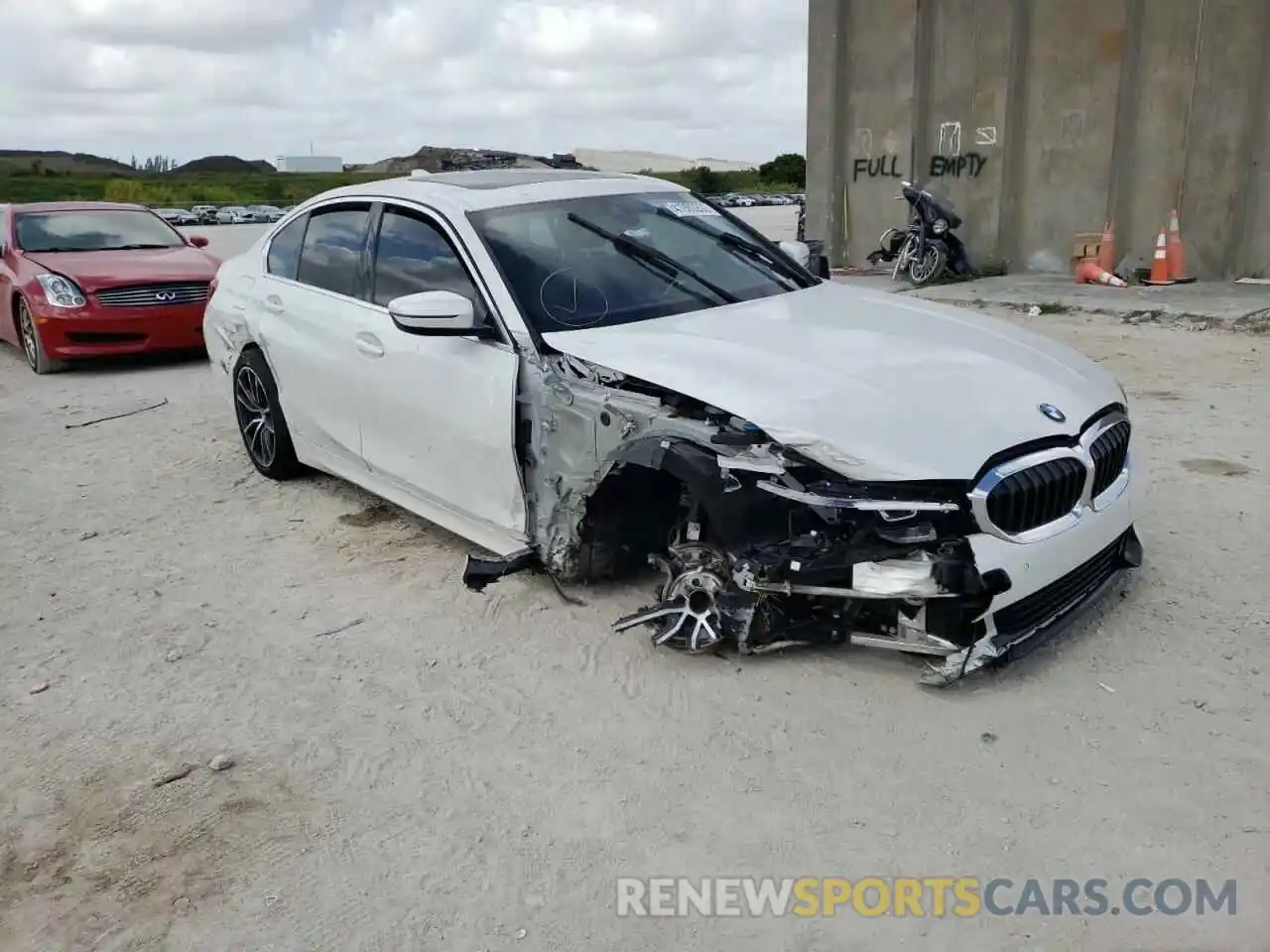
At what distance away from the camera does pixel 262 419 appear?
6102 mm

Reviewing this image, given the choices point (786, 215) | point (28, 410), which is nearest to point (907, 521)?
point (28, 410)

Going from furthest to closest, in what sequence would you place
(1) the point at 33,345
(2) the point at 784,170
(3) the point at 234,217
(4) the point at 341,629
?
(2) the point at 784,170
(3) the point at 234,217
(1) the point at 33,345
(4) the point at 341,629

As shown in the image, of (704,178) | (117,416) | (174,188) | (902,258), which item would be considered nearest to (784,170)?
(704,178)

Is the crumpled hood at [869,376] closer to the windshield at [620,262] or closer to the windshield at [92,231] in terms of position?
the windshield at [620,262]

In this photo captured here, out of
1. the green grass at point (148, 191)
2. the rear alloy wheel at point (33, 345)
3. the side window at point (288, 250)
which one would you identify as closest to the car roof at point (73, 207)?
the rear alloy wheel at point (33, 345)

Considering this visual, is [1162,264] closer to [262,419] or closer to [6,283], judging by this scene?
[262,419]

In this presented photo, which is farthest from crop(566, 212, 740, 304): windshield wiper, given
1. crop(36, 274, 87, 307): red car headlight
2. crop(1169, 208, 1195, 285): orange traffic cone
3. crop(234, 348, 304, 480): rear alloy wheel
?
crop(1169, 208, 1195, 285): orange traffic cone

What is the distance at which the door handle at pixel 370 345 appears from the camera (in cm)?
478

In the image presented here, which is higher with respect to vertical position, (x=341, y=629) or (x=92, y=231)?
(x=92, y=231)

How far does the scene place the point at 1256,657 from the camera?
368 centimetres

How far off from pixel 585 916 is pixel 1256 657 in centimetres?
255

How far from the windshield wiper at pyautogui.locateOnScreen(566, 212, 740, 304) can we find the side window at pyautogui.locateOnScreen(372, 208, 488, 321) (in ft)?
1.92

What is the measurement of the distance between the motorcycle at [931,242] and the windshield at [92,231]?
9.10 metres

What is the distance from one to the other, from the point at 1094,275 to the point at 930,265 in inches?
82.4
